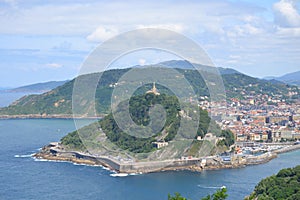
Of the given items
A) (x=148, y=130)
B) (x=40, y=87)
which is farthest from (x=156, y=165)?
(x=40, y=87)

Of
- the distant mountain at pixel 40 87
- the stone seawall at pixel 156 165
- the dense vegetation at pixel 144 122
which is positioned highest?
the distant mountain at pixel 40 87

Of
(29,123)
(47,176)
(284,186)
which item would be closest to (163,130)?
(47,176)

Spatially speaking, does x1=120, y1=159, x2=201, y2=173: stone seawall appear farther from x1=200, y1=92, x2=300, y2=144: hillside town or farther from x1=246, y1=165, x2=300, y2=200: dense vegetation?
x1=200, y1=92, x2=300, y2=144: hillside town

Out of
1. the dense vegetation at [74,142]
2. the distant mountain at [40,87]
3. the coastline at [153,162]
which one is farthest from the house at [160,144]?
the distant mountain at [40,87]

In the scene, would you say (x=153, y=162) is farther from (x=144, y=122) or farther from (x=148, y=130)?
(x=144, y=122)

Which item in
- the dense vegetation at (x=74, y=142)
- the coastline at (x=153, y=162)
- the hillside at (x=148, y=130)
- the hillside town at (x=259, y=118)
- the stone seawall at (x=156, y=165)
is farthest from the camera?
the hillside town at (x=259, y=118)

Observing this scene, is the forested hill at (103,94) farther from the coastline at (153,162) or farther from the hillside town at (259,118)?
the coastline at (153,162)
